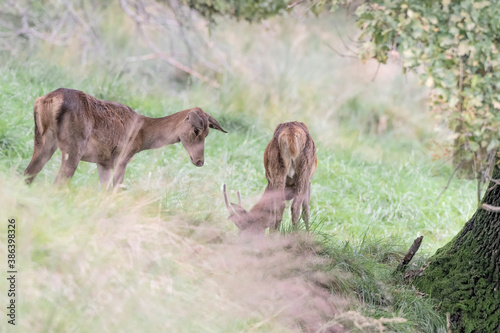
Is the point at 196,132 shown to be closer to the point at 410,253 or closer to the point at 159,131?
the point at 159,131

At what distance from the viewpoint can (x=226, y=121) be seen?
9047 millimetres

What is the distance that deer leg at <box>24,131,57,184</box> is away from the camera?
14.3 ft

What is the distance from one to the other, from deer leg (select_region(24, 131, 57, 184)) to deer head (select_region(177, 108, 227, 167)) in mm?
999

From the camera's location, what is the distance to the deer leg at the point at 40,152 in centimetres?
437

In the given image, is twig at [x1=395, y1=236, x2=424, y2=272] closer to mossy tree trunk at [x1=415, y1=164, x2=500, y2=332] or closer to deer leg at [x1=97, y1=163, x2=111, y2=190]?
mossy tree trunk at [x1=415, y1=164, x2=500, y2=332]

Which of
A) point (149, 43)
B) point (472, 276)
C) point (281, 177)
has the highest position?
point (149, 43)

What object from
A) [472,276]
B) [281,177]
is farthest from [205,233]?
[472,276]

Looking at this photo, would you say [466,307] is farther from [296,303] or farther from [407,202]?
[407,202]

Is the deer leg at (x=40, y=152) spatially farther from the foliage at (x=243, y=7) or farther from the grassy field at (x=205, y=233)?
the foliage at (x=243, y=7)

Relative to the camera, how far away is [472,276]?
464 centimetres

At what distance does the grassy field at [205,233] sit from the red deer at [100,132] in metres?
0.19

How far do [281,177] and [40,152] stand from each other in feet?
5.81

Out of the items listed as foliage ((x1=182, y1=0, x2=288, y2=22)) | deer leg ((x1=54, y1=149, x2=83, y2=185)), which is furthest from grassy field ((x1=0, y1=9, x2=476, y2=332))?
foliage ((x1=182, y1=0, x2=288, y2=22))

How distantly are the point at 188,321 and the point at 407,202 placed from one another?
4.82m
